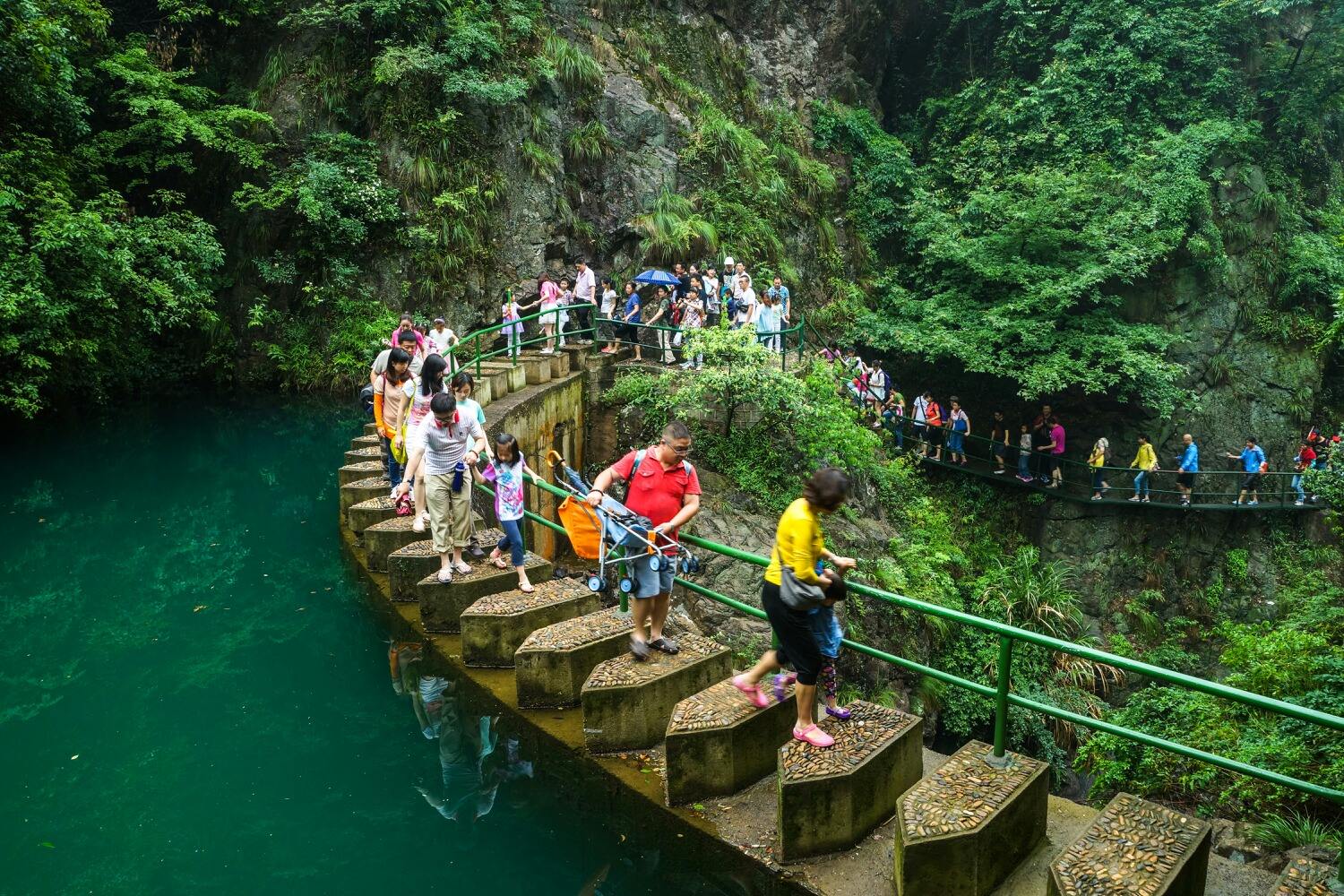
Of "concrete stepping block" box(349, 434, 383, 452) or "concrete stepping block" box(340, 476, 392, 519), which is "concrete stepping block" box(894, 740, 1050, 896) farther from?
"concrete stepping block" box(349, 434, 383, 452)

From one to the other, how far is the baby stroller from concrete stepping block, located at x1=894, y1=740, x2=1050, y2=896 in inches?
79.9

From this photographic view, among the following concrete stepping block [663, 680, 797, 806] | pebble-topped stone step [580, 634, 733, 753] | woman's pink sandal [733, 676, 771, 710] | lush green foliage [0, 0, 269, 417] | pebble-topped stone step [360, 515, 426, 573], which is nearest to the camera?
concrete stepping block [663, 680, 797, 806]

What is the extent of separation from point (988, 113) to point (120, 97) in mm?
22522

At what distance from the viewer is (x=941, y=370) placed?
24.3 meters

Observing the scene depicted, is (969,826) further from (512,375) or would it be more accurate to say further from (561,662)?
(512,375)

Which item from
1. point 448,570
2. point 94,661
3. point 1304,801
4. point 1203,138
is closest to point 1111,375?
point 1203,138

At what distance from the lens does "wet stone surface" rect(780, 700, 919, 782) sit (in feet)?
14.8

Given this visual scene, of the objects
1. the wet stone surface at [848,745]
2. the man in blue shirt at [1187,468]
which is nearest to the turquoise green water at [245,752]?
the wet stone surface at [848,745]

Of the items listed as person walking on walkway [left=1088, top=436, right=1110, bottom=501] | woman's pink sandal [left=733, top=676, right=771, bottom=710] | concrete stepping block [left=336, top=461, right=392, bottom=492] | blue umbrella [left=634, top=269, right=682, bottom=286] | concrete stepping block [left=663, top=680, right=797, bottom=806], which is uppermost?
Answer: blue umbrella [left=634, top=269, right=682, bottom=286]

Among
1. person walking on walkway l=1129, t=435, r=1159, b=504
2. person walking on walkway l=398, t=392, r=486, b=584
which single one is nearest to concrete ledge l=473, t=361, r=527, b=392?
person walking on walkway l=398, t=392, r=486, b=584

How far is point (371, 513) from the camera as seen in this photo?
9383 mm

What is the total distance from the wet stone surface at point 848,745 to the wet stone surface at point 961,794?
0.33 meters

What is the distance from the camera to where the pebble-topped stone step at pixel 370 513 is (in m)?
9.30

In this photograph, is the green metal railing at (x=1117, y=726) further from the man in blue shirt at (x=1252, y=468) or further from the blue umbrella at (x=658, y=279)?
the man in blue shirt at (x=1252, y=468)
